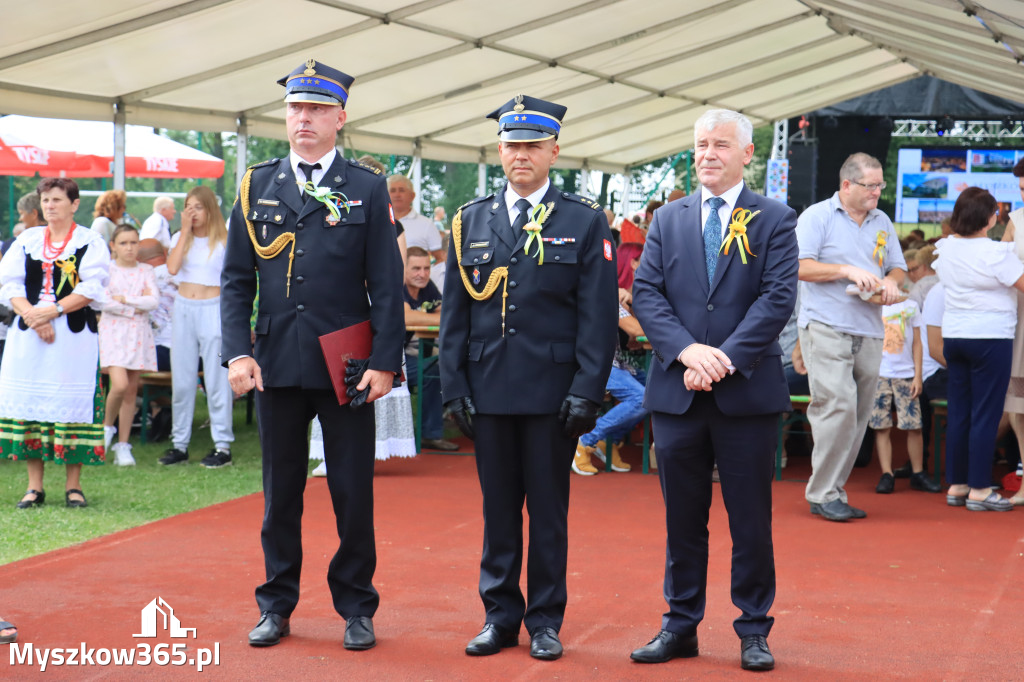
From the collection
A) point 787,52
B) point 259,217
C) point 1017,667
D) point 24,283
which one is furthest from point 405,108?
point 1017,667

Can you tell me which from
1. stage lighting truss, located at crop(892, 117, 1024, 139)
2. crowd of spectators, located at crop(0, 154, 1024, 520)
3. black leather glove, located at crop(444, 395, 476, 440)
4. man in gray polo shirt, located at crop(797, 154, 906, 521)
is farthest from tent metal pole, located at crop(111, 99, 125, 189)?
stage lighting truss, located at crop(892, 117, 1024, 139)

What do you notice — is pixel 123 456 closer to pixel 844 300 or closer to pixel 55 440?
pixel 55 440

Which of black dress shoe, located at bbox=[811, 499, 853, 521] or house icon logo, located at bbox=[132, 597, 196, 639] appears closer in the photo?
Answer: house icon logo, located at bbox=[132, 597, 196, 639]

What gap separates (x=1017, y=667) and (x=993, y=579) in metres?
1.40

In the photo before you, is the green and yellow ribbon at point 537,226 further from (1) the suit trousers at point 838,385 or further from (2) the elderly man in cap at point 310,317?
(1) the suit trousers at point 838,385

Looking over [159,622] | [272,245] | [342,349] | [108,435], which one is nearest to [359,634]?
[159,622]

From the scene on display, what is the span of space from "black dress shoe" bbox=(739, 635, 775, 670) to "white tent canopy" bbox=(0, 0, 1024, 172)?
236 inches

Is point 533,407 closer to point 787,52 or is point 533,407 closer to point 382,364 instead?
point 382,364

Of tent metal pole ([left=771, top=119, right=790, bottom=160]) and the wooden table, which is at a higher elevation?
tent metal pole ([left=771, top=119, right=790, bottom=160])

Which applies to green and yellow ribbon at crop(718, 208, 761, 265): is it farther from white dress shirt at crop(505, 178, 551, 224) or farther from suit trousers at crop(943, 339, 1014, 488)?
suit trousers at crop(943, 339, 1014, 488)

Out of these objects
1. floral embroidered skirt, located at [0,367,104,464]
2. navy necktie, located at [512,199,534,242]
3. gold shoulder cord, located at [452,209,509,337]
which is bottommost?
floral embroidered skirt, located at [0,367,104,464]

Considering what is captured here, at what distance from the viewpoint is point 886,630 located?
14.1 ft

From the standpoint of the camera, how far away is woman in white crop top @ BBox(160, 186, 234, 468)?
8117 millimetres

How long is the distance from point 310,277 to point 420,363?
462cm
